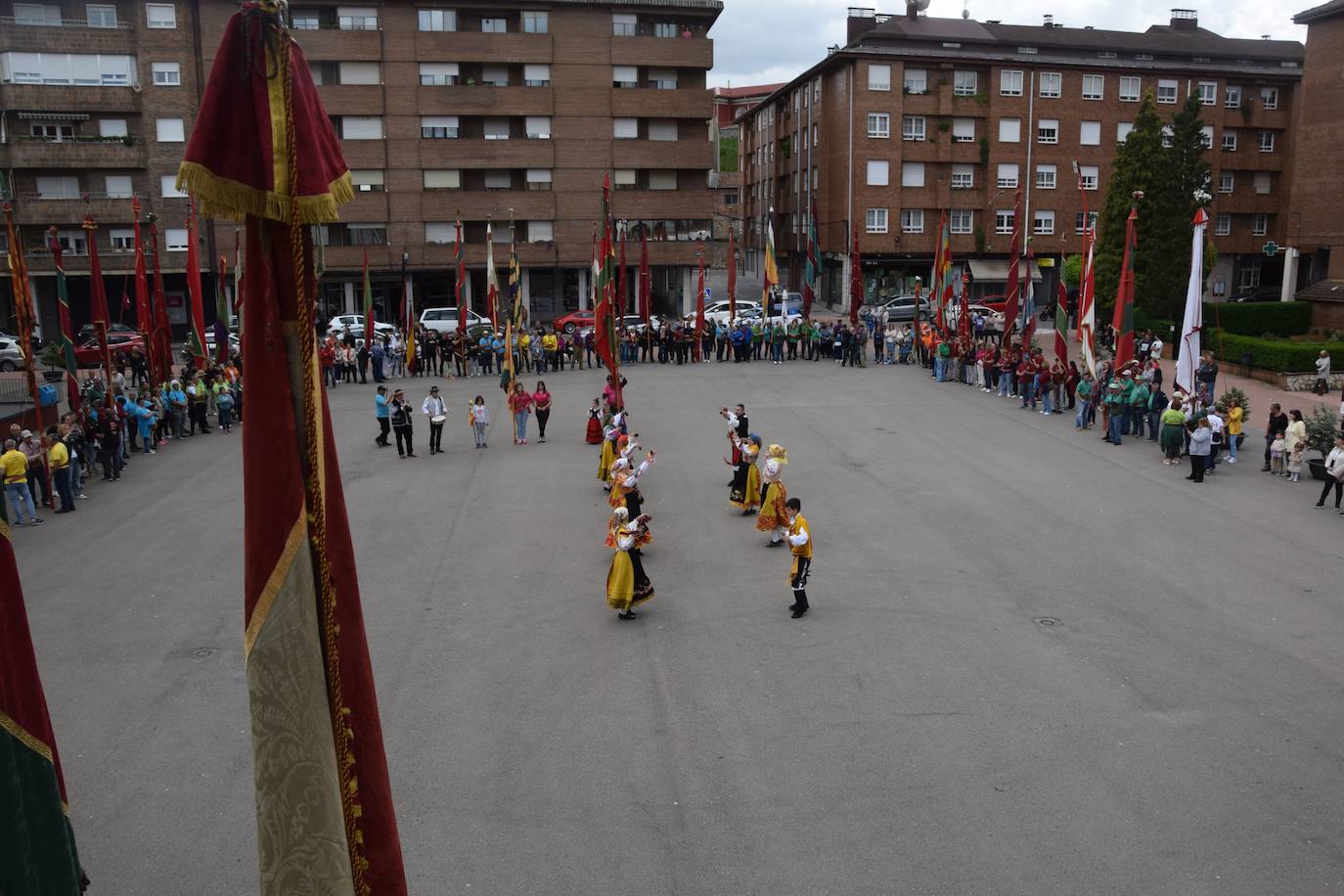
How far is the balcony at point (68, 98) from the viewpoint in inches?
1897

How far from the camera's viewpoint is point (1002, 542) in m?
17.5

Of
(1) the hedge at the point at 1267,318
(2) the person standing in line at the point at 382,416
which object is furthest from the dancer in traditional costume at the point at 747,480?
(1) the hedge at the point at 1267,318

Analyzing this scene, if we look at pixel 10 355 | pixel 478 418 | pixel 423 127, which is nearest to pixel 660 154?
pixel 423 127

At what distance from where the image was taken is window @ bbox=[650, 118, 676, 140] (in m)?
54.9

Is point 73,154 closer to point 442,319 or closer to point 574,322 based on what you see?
point 442,319

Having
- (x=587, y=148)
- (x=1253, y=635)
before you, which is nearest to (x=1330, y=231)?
(x=587, y=148)

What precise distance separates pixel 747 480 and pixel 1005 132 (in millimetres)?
45431

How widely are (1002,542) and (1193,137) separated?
110 ft

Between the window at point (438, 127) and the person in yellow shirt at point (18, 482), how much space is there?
120 ft

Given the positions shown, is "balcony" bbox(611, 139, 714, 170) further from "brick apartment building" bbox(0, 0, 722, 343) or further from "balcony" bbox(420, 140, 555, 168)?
"balcony" bbox(420, 140, 555, 168)

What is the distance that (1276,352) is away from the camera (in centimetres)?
3381

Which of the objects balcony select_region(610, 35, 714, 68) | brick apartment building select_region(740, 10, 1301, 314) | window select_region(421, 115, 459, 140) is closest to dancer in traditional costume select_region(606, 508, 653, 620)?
window select_region(421, 115, 459, 140)

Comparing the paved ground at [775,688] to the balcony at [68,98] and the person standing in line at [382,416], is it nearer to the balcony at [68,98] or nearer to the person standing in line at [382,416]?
the person standing in line at [382,416]

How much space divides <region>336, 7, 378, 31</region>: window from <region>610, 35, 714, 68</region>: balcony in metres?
11.2
